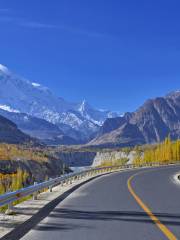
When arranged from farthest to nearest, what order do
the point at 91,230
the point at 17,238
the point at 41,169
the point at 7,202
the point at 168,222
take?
the point at 41,169
the point at 7,202
the point at 168,222
the point at 91,230
the point at 17,238

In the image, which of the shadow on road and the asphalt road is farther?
the shadow on road

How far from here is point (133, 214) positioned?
1391cm

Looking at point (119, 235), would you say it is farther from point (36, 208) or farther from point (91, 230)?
point (36, 208)

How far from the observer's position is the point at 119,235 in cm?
1023

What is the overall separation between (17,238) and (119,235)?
215 cm

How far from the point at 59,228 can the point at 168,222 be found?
2.77 m

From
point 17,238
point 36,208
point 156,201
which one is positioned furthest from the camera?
point 156,201

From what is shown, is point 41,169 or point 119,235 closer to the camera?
point 119,235

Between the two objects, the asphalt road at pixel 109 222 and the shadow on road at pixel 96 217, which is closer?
the asphalt road at pixel 109 222

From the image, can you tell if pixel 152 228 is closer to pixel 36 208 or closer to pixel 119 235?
pixel 119 235

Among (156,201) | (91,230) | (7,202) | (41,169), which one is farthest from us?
(41,169)

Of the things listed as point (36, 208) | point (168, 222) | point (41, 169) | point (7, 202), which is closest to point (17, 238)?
point (7, 202)

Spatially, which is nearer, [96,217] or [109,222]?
[109,222]

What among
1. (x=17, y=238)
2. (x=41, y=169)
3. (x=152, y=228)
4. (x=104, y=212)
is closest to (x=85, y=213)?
(x=104, y=212)
